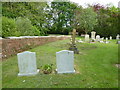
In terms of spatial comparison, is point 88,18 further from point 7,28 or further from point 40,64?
point 40,64

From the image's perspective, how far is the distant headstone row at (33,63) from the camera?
3.77 meters

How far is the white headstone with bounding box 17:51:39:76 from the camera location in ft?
12.3

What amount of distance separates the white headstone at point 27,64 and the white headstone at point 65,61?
2.81 ft

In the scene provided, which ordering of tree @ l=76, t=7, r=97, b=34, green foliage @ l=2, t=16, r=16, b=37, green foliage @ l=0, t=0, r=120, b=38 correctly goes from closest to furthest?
green foliage @ l=2, t=16, r=16, b=37 < green foliage @ l=0, t=0, r=120, b=38 < tree @ l=76, t=7, r=97, b=34

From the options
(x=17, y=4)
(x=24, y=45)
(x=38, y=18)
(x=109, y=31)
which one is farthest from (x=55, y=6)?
(x=24, y=45)

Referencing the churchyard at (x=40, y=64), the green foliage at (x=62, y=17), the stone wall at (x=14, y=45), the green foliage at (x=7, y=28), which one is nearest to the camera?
the churchyard at (x=40, y=64)

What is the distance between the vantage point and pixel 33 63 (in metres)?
3.84

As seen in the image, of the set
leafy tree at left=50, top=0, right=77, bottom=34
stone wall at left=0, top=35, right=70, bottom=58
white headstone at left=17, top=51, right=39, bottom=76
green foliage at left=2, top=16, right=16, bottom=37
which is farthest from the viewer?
leafy tree at left=50, top=0, right=77, bottom=34

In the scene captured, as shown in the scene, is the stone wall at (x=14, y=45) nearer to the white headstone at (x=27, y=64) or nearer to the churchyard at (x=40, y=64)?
the churchyard at (x=40, y=64)

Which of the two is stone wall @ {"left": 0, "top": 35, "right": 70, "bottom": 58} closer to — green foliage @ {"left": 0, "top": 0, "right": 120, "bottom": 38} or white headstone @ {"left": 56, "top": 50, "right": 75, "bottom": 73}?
green foliage @ {"left": 0, "top": 0, "right": 120, "bottom": 38}

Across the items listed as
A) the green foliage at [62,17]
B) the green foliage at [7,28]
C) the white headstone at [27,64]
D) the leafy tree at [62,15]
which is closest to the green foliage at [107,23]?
the green foliage at [62,17]

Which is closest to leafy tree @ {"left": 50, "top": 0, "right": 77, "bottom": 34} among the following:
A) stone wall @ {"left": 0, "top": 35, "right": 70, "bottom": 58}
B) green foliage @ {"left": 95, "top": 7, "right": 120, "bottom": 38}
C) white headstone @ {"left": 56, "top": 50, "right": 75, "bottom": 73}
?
green foliage @ {"left": 95, "top": 7, "right": 120, "bottom": 38}

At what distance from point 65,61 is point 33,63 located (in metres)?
1.15

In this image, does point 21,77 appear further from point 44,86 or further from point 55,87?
point 55,87
